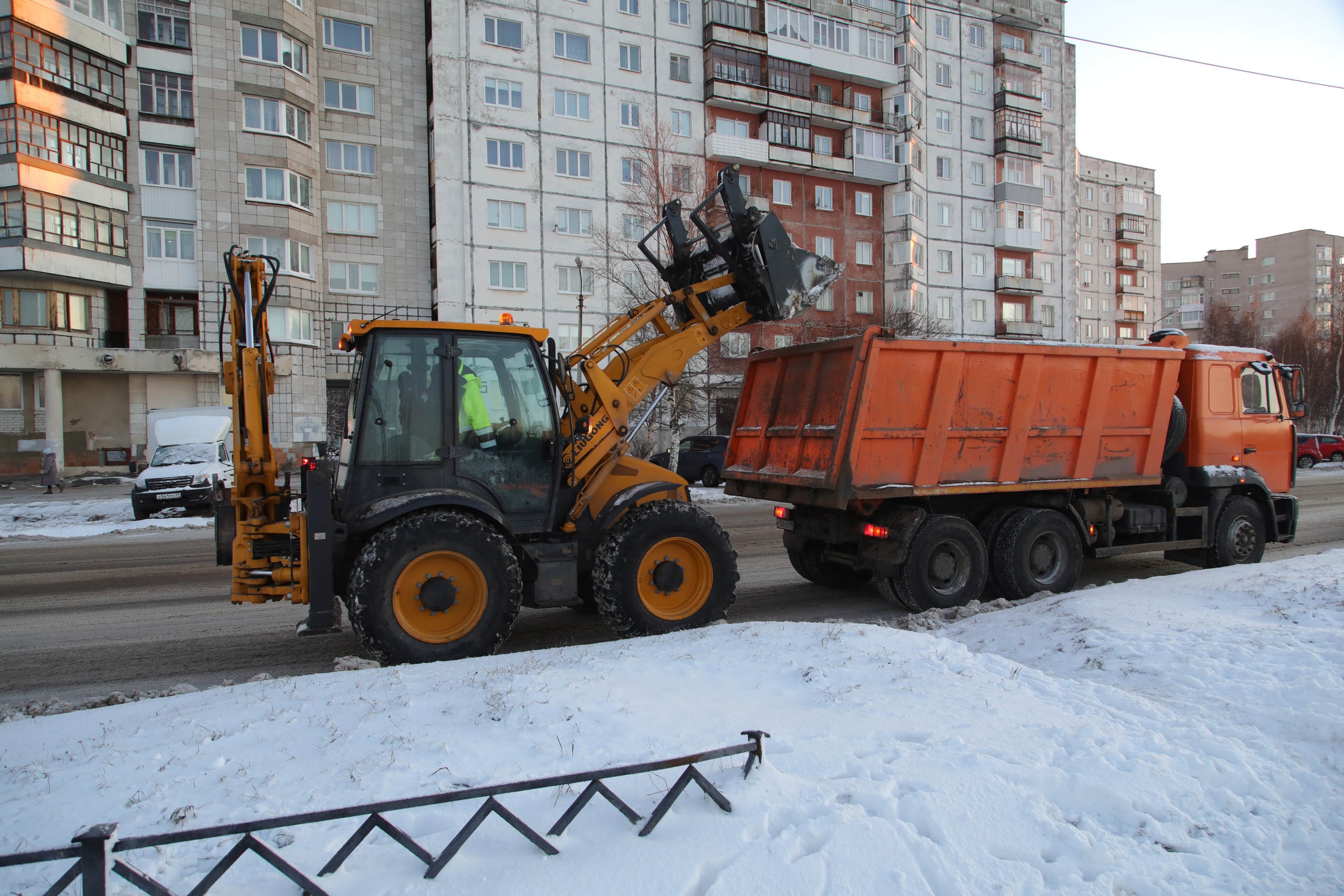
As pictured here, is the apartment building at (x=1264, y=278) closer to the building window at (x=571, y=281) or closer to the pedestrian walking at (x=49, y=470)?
the building window at (x=571, y=281)

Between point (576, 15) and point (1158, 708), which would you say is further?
point (576, 15)

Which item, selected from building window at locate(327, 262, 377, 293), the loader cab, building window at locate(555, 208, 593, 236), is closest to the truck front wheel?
the loader cab

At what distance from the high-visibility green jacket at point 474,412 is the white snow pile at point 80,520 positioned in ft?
42.0

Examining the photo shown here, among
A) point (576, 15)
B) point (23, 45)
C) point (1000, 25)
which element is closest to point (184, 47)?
point (23, 45)

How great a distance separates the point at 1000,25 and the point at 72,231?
4787 centimetres

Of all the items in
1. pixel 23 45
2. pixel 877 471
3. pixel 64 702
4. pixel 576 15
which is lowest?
pixel 64 702

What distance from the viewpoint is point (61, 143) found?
94.6 feet

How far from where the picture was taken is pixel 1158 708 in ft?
13.8

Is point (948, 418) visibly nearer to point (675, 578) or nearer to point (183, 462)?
point (675, 578)

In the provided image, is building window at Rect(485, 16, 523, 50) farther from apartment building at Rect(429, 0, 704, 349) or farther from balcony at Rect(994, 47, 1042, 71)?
balcony at Rect(994, 47, 1042, 71)

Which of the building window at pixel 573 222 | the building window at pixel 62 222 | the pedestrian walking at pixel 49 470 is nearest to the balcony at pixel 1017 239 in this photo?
the building window at pixel 573 222

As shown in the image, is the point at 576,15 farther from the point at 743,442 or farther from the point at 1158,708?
the point at 1158,708

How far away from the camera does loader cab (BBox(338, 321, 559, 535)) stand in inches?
232

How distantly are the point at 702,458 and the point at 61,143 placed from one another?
26.1 metres
